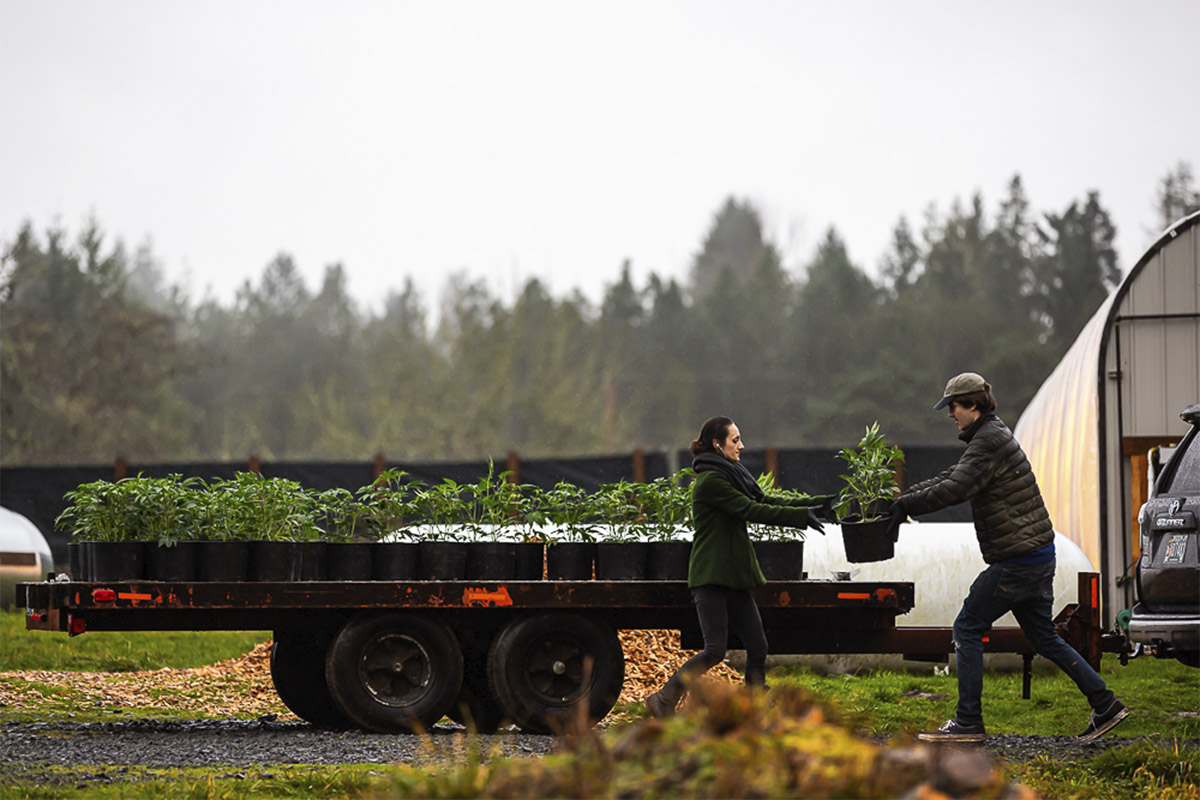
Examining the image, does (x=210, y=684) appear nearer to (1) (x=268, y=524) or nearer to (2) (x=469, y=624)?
(1) (x=268, y=524)

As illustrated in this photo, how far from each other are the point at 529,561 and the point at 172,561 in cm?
203

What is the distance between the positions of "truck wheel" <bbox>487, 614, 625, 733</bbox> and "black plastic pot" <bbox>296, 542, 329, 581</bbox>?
110cm

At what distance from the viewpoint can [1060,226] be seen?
4534 cm

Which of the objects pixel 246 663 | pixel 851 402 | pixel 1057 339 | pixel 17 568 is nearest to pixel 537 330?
pixel 851 402

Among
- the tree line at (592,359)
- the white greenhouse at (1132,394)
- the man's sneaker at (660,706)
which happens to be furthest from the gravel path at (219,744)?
the tree line at (592,359)

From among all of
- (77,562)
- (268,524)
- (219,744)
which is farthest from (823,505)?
(77,562)

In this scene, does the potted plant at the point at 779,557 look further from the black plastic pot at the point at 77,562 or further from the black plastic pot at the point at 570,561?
the black plastic pot at the point at 77,562

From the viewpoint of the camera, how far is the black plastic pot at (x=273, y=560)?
8.05 metres

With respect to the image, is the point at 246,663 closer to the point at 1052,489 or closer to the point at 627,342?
the point at 1052,489

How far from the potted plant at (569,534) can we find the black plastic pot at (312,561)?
1.30 m

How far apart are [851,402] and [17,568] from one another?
95.5ft

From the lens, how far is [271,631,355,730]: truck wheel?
29.5ft

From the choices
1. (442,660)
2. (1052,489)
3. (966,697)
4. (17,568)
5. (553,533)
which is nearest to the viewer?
(966,697)

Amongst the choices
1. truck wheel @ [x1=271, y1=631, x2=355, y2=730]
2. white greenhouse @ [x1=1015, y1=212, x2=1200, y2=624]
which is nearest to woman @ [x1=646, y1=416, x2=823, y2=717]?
truck wheel @ [x1=271, y1=631, x2=355, y2=730]
